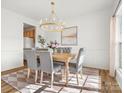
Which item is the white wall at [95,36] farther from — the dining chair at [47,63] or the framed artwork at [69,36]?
the dining chair at [47,63]

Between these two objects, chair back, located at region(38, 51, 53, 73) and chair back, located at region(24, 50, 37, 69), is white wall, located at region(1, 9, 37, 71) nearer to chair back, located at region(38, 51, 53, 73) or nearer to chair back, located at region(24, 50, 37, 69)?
chair back, located at region(24, 50, 37, 69)

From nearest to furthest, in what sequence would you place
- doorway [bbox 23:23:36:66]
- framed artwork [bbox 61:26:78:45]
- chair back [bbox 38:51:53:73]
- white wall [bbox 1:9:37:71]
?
chair back [bbox 38:51:53:73], white wall [bbox 1:9:37:71], framed artwork [bbox 61:26:78:45], doorway [bbox 23:23:36:66]

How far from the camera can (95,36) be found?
175 inches

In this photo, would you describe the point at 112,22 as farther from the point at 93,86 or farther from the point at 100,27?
the point at 93,86

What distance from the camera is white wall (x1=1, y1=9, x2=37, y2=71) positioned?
393 centimetres

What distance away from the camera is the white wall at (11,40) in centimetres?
393

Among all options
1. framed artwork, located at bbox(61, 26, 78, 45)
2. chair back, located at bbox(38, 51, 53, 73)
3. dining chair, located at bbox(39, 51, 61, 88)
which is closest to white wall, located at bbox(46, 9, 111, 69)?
framed artwork, located at bbox(61, 26, 78, 45)

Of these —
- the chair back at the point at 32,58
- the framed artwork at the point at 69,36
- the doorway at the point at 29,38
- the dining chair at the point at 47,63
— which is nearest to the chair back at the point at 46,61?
the dining chair at the point at 47,63

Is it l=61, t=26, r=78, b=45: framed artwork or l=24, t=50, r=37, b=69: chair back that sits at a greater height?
l=61, t=26, r=78, b=45: framed artwork

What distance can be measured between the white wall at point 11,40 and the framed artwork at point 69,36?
7.08 feet

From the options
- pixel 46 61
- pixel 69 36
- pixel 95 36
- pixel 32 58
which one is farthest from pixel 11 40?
pixel 95 36

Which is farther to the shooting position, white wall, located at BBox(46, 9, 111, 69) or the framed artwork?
the framed artwork

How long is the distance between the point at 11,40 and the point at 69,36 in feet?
8.99

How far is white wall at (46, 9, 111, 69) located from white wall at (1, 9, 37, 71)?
270 centimetres
